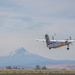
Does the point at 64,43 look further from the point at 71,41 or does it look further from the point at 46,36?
the point at 46,36

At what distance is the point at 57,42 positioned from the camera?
155125mm

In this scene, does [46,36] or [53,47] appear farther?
[46,36]

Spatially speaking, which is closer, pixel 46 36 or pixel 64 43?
pixel 64 43

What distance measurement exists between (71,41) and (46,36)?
15.0 metres

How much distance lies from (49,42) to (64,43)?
20.9ft

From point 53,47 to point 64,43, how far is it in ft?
29.7

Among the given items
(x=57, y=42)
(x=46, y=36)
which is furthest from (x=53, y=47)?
(x=46, y=36)

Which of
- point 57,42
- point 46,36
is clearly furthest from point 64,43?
point 46,36

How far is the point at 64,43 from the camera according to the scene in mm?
154500

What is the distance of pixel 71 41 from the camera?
154 meters

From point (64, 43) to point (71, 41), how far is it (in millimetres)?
3001

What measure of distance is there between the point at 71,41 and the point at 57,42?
5.82m

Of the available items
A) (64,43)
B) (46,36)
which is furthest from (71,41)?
(46,36)

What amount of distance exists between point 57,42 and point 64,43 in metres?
2.95
